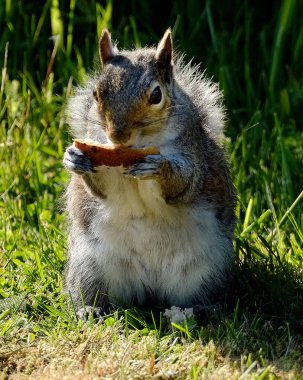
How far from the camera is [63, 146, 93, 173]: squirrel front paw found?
288 centimetres

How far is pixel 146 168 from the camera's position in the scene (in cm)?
280

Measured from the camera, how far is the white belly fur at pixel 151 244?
9.89ft

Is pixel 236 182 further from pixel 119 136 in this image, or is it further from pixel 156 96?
pixel 119 136

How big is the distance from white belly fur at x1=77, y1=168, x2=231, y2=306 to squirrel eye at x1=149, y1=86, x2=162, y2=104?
28 centimetres

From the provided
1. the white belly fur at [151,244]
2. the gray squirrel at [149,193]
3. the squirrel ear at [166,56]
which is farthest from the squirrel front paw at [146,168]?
the squirrel ear at [166,56]

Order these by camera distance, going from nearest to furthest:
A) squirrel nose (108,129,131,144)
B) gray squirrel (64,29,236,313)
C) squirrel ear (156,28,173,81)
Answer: squirrel nose (108,129,131,144)
gray squirrel (64,29,236,313)
squirrel ear (156,28,173,81)

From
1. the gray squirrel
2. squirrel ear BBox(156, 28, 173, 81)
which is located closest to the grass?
the gray squirrel

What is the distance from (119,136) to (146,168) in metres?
0.16

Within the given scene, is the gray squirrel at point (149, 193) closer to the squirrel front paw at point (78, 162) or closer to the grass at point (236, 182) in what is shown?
the squirrel front paw at point (78, 162)

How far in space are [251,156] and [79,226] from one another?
1.28m

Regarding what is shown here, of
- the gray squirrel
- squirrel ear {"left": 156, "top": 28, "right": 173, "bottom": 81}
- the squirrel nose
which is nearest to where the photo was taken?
the squirrel nose

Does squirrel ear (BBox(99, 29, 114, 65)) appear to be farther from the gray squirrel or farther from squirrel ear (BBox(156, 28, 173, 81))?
squirrel ear (BBox(156, 28, 173, 81))

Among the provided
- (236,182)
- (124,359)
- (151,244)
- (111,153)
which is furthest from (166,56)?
(236,182)

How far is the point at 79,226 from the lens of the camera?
127 inches
